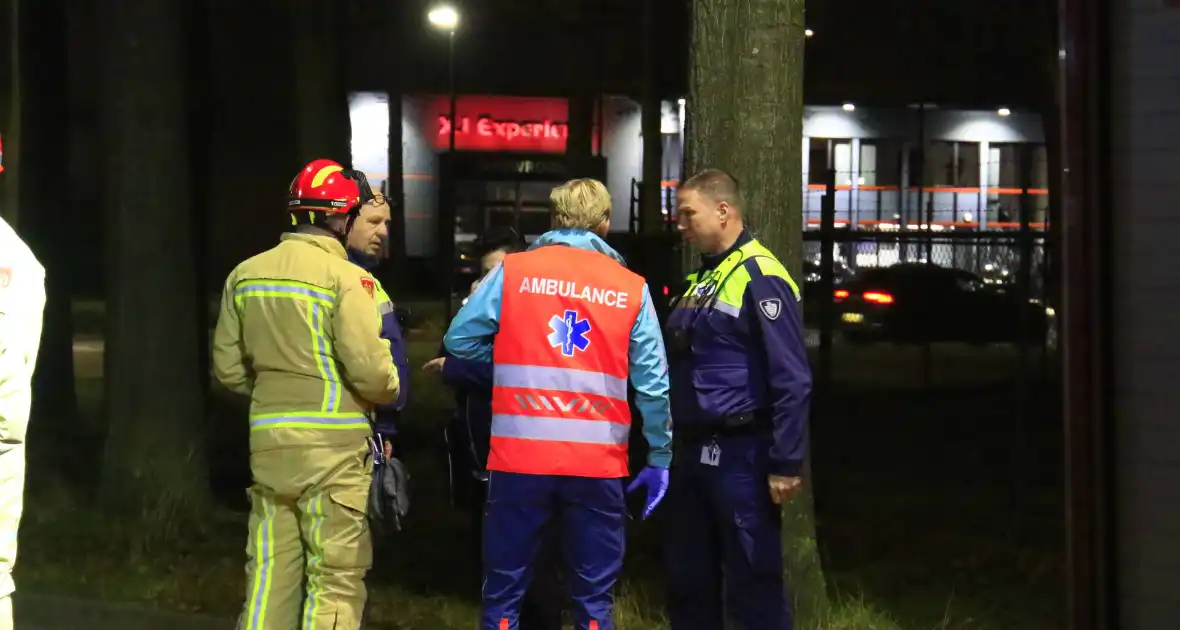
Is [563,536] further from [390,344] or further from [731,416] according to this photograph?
[390,344]

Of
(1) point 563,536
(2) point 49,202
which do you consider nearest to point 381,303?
(1) point 563,536

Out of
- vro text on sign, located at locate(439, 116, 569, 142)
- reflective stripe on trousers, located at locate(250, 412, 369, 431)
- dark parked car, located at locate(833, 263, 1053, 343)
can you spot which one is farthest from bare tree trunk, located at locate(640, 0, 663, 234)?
vro text on sign, located at locate(439, 116, 569, 142)

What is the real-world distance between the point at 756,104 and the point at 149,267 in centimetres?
440

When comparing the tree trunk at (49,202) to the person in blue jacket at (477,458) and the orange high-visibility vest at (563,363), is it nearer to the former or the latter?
the person in blue jacket at (477,458)

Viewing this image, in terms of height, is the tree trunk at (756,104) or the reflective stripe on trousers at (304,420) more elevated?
the tree trunk at (756,104)

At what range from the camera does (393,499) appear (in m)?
4.69

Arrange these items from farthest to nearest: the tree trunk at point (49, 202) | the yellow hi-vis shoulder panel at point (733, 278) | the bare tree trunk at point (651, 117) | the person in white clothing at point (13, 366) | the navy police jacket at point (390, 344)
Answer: the bare tree trunk at point (651, 117) → the tree trunk at point (49, 202) → the navy police jacket at point (390, 344) → the yellow hi-vis shoulder panel at point (733, 278) → the person in white clothing at point (13, 366)

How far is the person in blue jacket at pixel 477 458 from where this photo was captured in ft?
15.2

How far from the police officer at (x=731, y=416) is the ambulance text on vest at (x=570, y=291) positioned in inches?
13.3

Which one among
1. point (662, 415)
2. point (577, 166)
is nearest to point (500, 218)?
point (577, 166)

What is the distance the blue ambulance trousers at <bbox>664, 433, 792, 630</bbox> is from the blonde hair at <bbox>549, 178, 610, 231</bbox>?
2.76 feet

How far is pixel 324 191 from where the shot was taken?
4.62 m

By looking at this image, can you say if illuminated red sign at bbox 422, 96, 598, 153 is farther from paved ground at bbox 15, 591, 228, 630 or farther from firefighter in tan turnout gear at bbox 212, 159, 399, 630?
firefighter in tan turnout gear at bbox 212, 159, 399, 630

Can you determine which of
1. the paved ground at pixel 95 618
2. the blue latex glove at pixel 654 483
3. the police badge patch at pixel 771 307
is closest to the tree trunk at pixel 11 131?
the paved ground at pixel 95 618
